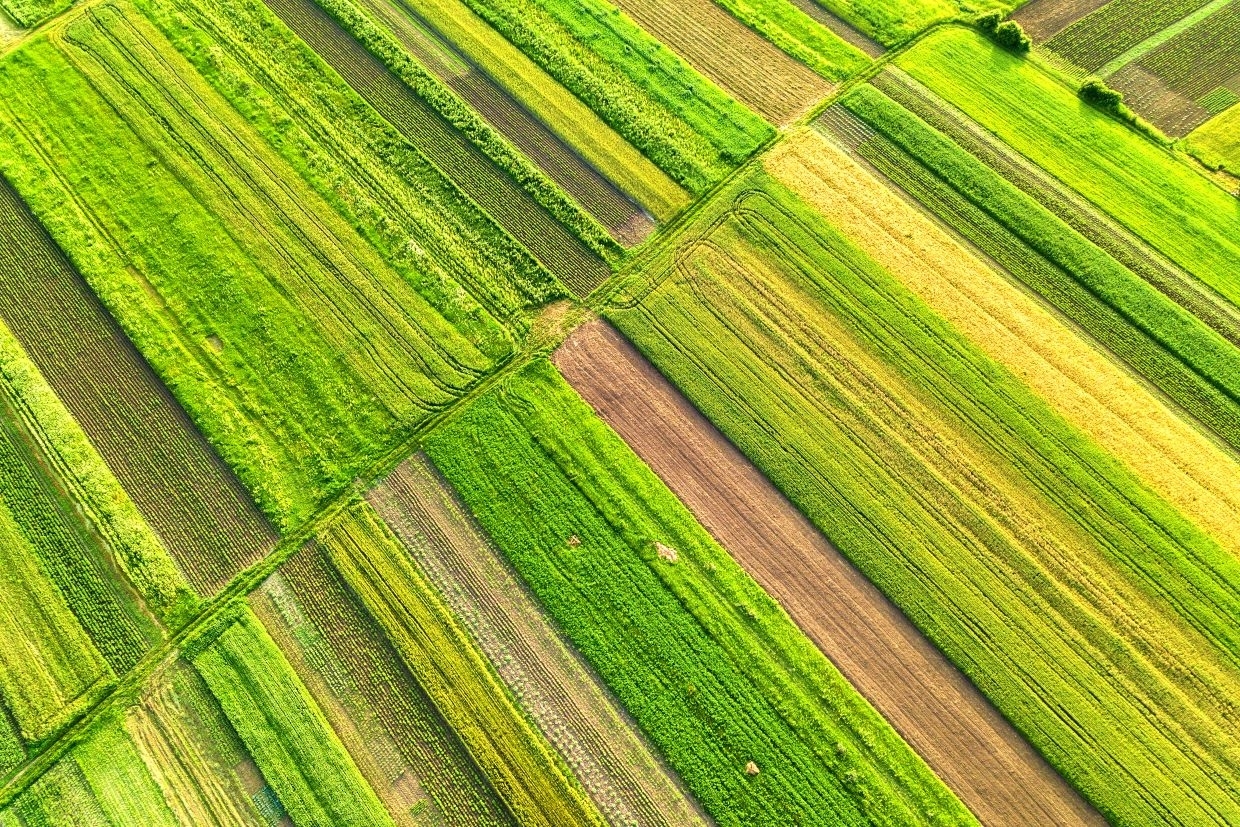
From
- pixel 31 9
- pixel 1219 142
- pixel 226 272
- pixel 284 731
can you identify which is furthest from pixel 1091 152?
pixel 31 9

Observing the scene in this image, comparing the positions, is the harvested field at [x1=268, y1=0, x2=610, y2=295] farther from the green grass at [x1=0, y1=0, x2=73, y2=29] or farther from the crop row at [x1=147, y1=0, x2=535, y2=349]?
the green grass at [x1=0, y1=0, x2=73, y2=29]

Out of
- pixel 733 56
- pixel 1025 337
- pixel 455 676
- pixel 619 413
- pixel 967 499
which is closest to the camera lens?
pixel 455 676

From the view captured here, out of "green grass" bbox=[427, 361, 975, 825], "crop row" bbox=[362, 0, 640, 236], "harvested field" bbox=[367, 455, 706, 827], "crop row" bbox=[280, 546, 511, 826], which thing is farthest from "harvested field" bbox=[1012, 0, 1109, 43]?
"crop row" bbox=[280, 546, 511, 826]

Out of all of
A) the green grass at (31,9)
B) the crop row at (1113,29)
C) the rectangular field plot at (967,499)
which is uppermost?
the green grass at (31,9)

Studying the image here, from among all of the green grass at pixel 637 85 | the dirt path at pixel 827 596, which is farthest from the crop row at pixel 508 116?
the dirt path at pixel 827 596

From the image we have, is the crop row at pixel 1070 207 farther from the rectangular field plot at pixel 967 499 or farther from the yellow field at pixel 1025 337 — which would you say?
the rectangular field plot at pixel 967 499

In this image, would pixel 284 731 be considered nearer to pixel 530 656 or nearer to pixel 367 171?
pixel 530 656
